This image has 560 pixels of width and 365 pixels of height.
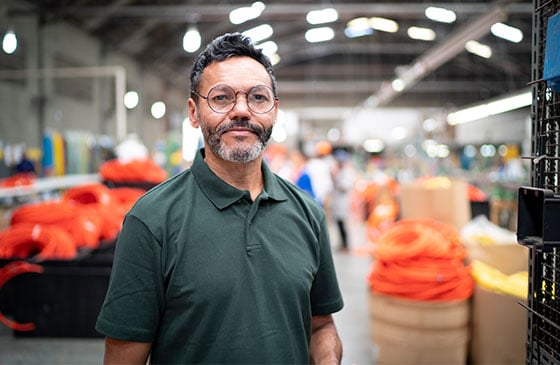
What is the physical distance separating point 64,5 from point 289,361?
1198 centimetres

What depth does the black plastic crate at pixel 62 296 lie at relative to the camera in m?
3.66

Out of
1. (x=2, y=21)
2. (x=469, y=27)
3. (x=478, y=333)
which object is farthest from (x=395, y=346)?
(x=2, y=21)

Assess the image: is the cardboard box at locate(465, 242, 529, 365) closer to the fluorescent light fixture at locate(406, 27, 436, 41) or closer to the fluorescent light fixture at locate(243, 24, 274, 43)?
the fluorescent light fixture at locate(243, 24, 274, 43)

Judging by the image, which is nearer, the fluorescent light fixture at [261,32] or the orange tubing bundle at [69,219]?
the orange tubing bundle at [69,219]

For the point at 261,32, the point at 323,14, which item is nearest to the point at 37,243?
the point at 323,14

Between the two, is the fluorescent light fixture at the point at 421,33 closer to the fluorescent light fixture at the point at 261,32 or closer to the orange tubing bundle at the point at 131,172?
the fluorescent light fixture at the point at 261,32

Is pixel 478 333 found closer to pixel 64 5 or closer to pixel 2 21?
pixel 2 21

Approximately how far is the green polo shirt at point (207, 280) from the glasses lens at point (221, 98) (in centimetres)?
18

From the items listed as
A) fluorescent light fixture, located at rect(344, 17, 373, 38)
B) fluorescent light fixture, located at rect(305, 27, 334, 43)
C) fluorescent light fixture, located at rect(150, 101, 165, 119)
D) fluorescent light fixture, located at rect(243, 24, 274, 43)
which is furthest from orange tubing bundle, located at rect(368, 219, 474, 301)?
fluorescent light fixture, located at rect(305, 27, 334, 43)

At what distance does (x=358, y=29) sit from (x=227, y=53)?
1784 centimetres

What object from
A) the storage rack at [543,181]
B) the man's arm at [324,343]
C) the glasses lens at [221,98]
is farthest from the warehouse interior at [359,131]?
the glasses lens at [221,98]

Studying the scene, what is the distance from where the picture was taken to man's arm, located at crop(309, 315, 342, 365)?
153cm

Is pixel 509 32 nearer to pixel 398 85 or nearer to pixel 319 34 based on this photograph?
pixel 398 85

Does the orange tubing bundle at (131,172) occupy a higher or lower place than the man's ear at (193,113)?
lower
